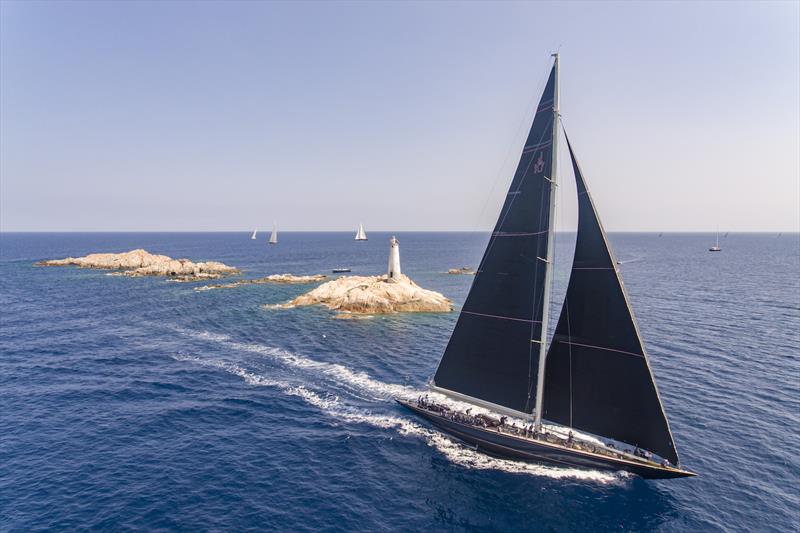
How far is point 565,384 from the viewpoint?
26203mm

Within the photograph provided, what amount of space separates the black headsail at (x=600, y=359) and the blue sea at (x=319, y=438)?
3554mm

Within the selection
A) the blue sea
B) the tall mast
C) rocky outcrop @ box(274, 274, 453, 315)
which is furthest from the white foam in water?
rocky outcrop @ box(274, 274, 453, 315)

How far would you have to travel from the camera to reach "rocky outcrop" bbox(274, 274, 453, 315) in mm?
70250

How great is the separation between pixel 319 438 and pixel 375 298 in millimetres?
41455

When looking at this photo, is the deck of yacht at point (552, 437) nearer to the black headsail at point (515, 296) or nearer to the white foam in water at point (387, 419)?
the black headsail at point (515, 296)

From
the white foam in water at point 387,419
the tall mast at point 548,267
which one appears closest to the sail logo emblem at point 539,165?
the tall mast at point 548,267

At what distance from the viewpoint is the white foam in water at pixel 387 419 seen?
1018 inches

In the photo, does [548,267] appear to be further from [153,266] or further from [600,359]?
[153,266]

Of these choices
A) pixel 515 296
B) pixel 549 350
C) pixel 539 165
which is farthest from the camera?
pixel 515 296

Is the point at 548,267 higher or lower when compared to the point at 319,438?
higher

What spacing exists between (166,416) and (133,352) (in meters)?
20.1

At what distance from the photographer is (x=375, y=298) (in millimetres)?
70938

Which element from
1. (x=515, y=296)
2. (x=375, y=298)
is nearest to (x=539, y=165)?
(x=515, y=296)

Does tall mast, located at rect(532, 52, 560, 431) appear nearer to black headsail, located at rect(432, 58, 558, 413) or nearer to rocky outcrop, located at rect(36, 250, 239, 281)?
black headsail, located at rect(432, 58, 558, 413)
